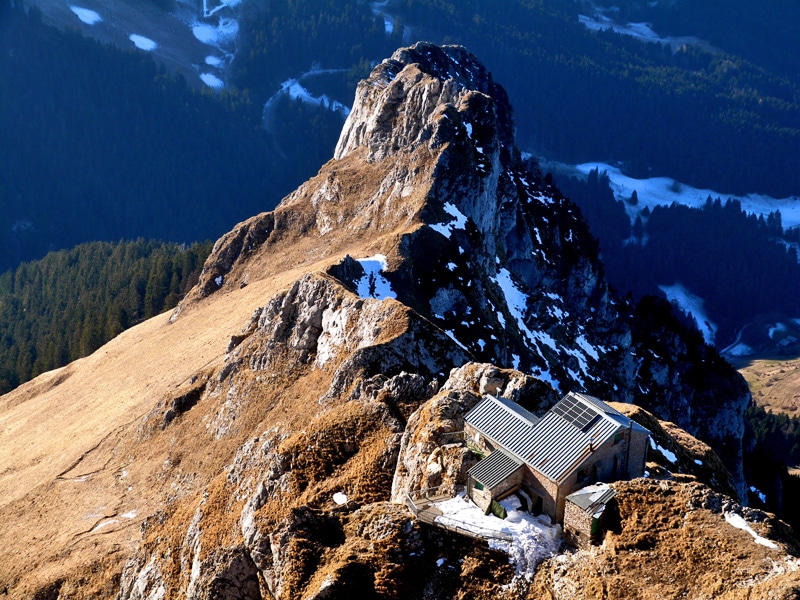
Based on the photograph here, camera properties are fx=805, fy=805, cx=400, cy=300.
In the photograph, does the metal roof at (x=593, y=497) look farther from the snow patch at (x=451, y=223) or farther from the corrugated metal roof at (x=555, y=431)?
the snow patch at (x=451, y=223)

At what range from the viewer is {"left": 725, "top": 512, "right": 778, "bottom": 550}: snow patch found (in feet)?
85.1

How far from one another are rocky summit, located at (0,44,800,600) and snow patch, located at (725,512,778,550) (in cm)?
9

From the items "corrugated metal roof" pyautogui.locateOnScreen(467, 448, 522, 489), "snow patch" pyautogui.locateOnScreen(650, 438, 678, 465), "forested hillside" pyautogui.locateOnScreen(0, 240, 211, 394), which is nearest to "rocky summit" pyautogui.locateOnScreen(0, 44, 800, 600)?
"snow patch" pyautogui.locateOnScreen(650, 438, 678, 465)

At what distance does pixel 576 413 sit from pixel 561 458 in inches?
94.1

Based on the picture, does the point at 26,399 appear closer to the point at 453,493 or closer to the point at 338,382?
the point at 338,382

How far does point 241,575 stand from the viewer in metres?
33.0

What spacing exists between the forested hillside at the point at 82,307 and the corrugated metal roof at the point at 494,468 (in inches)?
4941

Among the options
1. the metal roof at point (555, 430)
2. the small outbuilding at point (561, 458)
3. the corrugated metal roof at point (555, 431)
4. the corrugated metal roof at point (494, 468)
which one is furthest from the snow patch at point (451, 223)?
the corrugated metal roof at point (494, 468)

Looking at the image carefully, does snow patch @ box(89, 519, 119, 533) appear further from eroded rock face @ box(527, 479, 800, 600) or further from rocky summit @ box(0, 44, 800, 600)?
eroded rock face @ box(527, 479, 800, 600)

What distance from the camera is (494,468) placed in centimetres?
3095

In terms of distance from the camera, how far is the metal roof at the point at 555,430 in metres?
30.3

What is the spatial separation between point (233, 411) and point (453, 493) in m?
31.8

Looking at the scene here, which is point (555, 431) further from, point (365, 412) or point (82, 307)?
point (82, 307)

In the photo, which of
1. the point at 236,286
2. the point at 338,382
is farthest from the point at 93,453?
the point at 236,286
